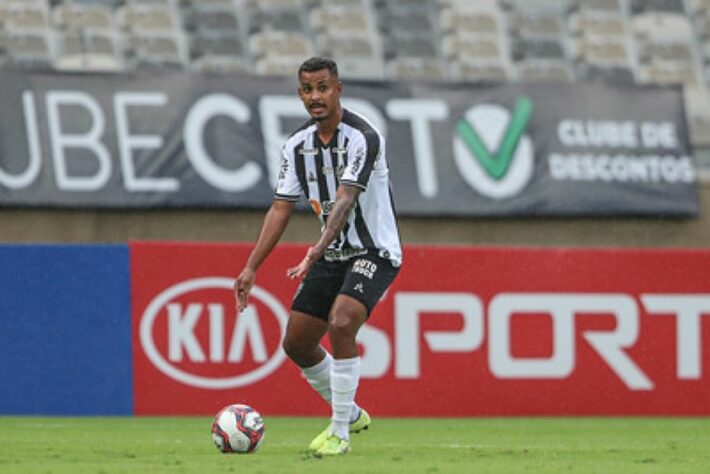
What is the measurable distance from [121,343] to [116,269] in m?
0.58

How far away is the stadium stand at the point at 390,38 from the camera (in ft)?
55.0

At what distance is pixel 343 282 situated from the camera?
370 inches

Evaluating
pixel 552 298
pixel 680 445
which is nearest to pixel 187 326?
pixel 552 298

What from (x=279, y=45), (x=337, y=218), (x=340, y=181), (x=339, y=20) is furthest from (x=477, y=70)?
(x=337, y=218)

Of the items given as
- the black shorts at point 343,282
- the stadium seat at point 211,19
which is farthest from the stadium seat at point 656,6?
the black shorts at point 343,282

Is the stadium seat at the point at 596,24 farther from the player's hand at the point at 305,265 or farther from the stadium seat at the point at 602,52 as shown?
the player's hand at the point at 305,265

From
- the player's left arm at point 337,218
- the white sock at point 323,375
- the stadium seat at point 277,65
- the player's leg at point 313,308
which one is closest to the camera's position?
the player's left arm at point 337,218

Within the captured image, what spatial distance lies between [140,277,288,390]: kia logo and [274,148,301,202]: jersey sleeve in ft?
14.2

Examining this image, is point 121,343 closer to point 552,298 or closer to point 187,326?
point 187,326

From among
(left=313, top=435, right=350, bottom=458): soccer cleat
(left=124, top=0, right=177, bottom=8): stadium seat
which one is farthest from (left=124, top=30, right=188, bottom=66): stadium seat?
(left=313, top=435, right=350, bottom=458): soccer cleat

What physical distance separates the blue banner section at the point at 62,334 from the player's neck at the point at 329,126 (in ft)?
15.6

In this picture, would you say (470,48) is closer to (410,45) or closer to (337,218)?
(410,45)

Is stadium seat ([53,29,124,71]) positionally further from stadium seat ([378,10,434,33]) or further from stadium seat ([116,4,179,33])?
stadium seat ([378,10,434,33])

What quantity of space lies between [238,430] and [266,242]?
1.02 m
